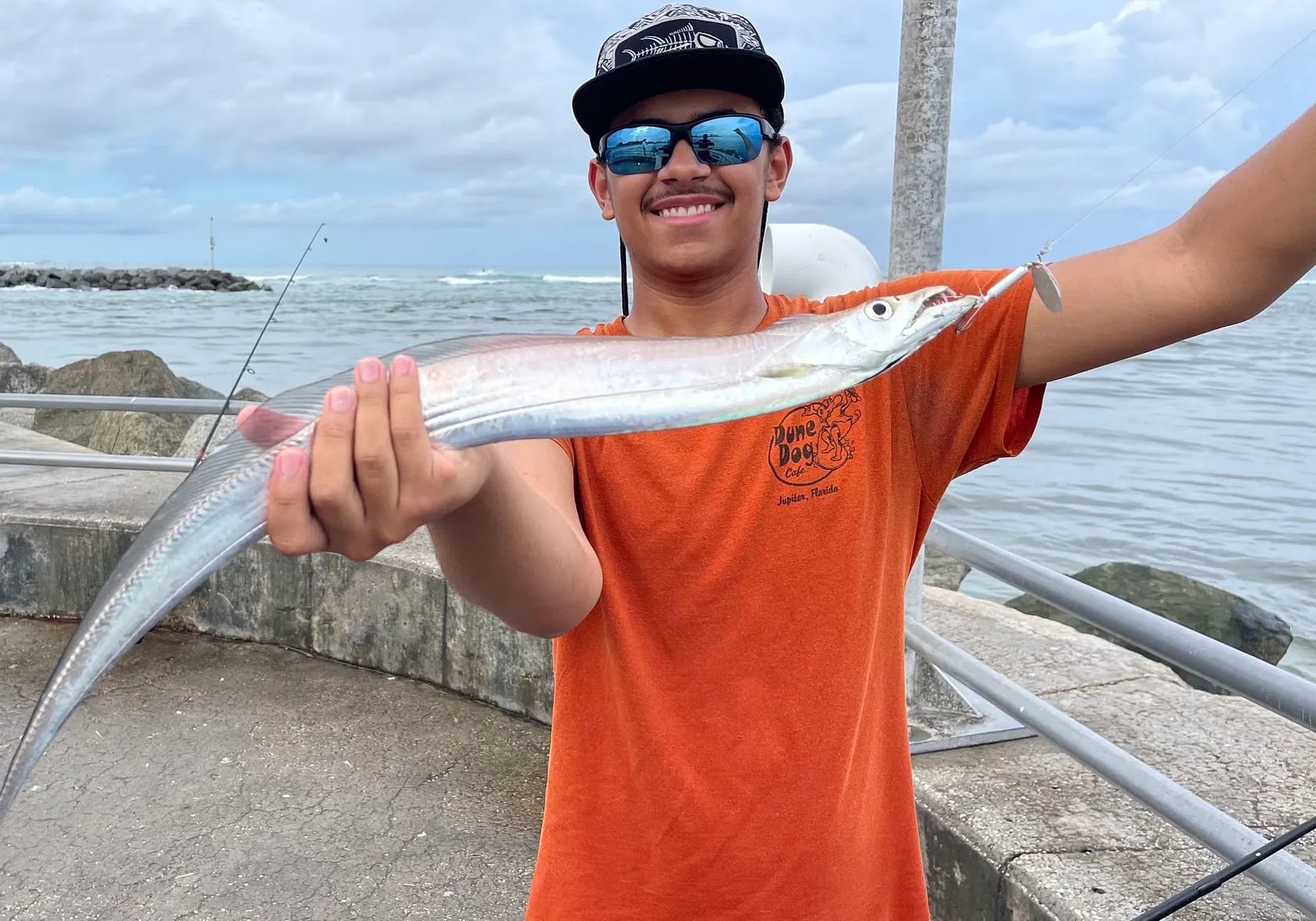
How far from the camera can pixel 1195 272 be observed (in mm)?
1615

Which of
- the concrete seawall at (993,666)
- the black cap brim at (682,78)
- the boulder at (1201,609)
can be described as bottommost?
the boulder at (1201,609)

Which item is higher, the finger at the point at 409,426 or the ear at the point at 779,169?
the ear at the point at 779,169

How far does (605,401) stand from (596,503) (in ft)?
1.86

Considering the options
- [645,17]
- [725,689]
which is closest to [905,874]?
[725,689]

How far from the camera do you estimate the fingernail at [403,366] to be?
1.27 m

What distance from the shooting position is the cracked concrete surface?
3305mm

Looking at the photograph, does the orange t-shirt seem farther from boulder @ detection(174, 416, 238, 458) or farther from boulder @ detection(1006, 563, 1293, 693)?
boulder @ detection(174, 416, 238, 458)

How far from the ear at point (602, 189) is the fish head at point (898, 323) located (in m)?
0.84

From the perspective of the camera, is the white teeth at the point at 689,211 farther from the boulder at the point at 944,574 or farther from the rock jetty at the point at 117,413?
the rock jetty at the point at 117,413

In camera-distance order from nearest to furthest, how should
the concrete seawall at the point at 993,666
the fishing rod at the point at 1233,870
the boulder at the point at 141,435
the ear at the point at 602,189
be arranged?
1. the fishing rod at the point at 1233,870
2. the ear at the point at 602,189
3. the concrete seawall at the point at 993,666
4. the boulder at the point at 141,435

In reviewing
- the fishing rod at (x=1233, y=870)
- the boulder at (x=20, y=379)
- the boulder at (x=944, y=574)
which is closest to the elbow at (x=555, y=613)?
the fishing rod at (x=1233, y=870)

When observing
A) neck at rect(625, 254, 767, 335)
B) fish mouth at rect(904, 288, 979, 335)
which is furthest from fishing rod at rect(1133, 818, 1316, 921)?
neck at rect(625, 254, 767, 335)

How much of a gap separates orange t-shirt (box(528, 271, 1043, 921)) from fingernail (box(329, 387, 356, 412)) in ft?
2.03

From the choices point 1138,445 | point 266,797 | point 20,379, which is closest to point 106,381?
point 20,379
